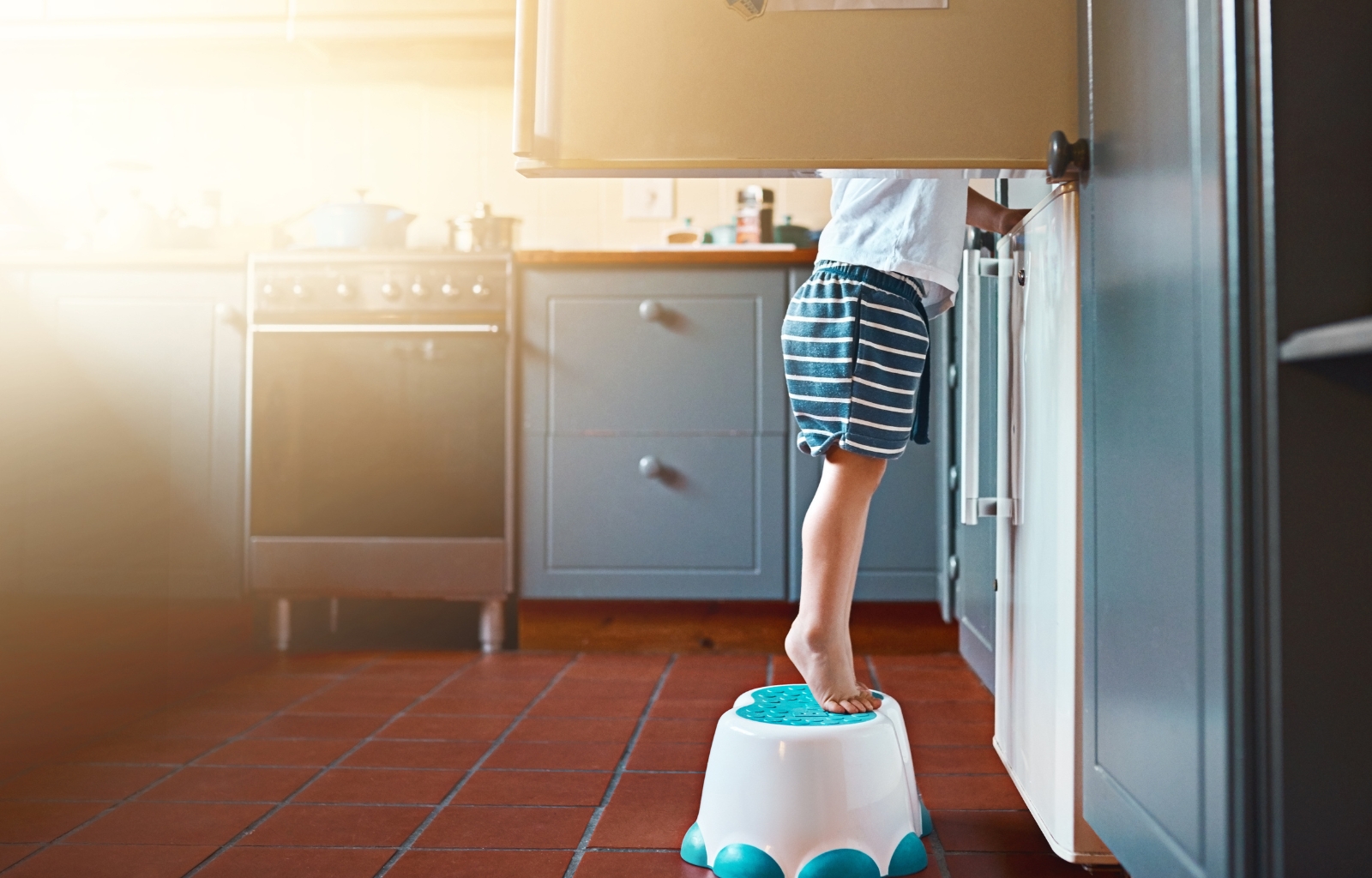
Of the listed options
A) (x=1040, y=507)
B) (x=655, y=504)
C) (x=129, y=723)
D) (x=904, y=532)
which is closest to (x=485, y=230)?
(x=655, y=504)

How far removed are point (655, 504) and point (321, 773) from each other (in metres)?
0.95

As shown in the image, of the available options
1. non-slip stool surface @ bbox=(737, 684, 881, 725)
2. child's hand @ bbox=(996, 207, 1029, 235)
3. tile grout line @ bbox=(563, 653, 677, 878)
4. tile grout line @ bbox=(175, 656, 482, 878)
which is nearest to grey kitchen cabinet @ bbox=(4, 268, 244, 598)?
tile grout line @ bbox=(175, 656, 482, 878)

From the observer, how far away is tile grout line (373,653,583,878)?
3.46ft

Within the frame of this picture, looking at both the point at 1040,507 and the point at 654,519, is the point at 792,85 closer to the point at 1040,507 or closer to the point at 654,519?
the point at 1040,507

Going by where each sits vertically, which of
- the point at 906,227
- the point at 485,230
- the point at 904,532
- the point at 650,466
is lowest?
the point at 904,532

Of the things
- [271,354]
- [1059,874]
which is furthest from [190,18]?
[1059,874]

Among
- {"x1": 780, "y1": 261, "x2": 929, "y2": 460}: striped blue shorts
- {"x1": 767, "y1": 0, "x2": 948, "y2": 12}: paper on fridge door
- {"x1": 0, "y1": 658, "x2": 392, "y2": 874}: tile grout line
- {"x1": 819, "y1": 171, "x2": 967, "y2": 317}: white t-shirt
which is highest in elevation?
{"x1": 767, "y1": 0, "x2": 948, "y2": 12}: paper on fridge door

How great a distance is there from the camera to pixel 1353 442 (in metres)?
0.58

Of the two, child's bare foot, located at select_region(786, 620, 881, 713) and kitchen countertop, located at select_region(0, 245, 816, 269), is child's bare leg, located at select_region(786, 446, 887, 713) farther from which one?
kitchen countertop, located at select_region(0, 245, 816, 269)

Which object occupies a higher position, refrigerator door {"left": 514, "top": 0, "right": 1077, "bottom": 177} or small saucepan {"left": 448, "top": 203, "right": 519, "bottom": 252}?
small saucepan {"left": 448, "top": 203, "right": 519, "bottom": 252}

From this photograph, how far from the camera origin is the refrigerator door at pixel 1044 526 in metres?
0.94

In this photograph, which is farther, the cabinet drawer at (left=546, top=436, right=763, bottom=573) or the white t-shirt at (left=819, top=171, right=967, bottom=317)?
the cabinet drawer at (left=546, top=436, right=763, bottom=573)

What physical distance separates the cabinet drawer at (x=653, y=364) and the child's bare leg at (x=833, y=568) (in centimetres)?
98

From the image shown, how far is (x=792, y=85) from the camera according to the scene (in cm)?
94
